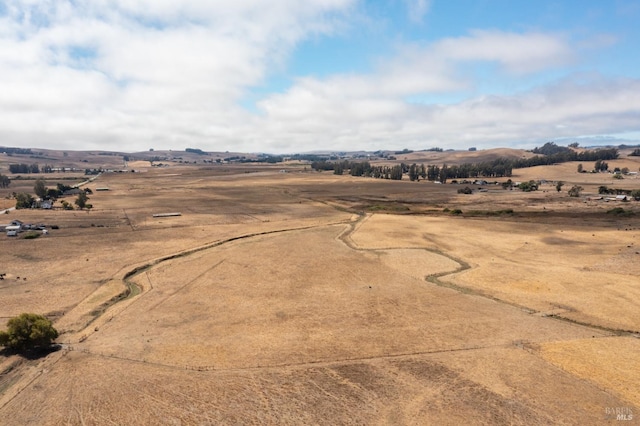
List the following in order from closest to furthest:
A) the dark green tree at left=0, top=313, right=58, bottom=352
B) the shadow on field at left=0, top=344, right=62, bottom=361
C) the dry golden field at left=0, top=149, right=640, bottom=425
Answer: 1. the dry golden field at left=0, top=149, right=640, bottom=425
2. the shadow on field at left=0, top=344, right=62, bottom=361
3. the dark green tree at left=0, top=313, right=58, bottom=352

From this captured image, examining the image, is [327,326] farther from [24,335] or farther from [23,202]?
[23,202]

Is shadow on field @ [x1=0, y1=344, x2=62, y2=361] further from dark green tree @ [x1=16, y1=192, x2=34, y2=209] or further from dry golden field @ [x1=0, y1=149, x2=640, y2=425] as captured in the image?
dark green tree @ [x1=16, y1=192, x2=34, y2=209]

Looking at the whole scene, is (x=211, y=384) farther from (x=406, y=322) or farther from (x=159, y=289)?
(x=159, y=289)

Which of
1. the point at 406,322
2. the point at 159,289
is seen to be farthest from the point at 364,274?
the point at 159,289

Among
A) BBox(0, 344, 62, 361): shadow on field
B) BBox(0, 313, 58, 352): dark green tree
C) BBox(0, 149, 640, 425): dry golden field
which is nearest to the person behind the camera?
BBox(0, 149, 640, 425): dry golden field

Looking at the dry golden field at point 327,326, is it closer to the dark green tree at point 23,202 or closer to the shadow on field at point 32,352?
the shadow on field at point 32,352

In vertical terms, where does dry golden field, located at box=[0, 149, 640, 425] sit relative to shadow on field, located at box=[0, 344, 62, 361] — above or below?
above

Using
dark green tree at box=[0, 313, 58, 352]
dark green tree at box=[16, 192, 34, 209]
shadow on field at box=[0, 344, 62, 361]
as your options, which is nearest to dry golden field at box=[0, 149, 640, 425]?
shadow on field at box=[0, 344, 62, 361]

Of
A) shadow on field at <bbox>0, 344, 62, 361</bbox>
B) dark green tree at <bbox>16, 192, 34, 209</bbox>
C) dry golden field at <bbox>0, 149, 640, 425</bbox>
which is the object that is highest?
dark green tree at <bbox>16, 192, 34, 209</bbox>

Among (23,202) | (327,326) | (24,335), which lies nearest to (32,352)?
(24,335)
